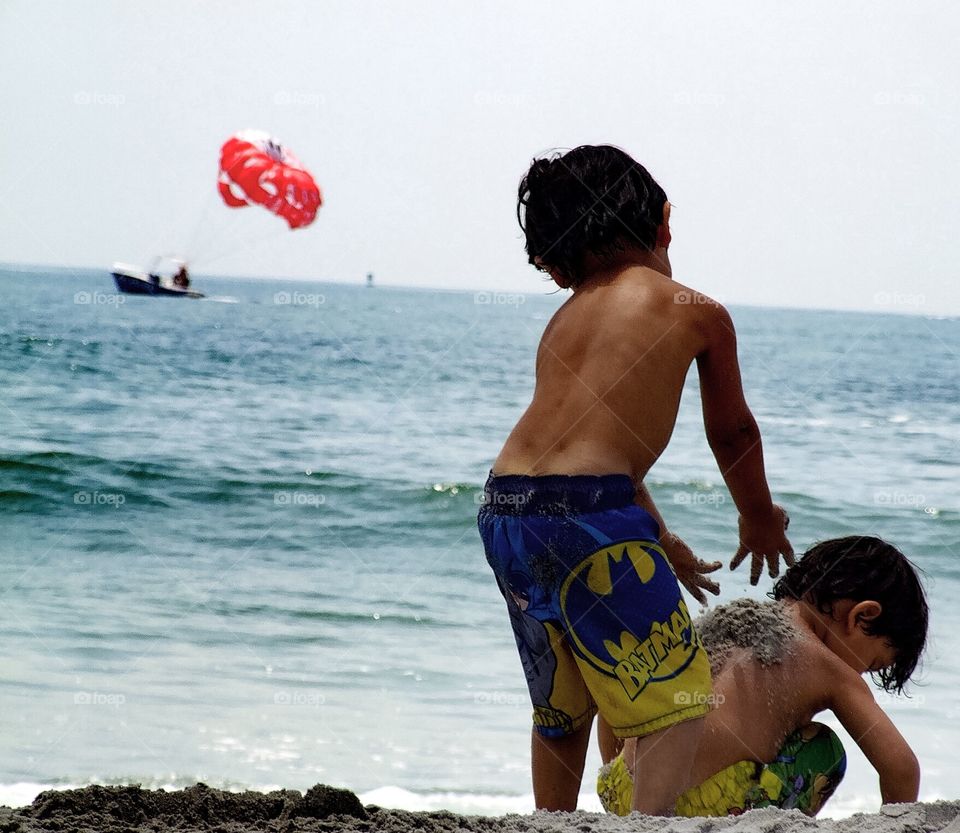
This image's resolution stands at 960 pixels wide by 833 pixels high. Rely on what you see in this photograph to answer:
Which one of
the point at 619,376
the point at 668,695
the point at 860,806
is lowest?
the point at 860,806

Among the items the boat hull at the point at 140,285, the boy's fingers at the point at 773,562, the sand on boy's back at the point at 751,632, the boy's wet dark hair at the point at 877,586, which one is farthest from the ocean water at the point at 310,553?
the boat hull at the point at 140,285

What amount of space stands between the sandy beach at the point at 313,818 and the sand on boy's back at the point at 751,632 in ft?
1.24

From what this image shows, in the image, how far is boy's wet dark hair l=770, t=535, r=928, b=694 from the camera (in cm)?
232

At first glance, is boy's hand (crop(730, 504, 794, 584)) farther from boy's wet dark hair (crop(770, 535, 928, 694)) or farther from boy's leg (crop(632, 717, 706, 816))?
boy's leg (crop(632, 717, 706, 816))

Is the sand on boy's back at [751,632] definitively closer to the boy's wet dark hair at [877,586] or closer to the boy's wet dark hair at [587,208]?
the boy's wet dark hair at [877,586]

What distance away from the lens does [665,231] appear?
2.22 meters

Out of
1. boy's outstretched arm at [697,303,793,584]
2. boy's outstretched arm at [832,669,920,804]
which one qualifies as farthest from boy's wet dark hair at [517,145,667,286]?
boy's outstretched arm at [832,669,920,804]

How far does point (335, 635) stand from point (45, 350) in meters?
11.9

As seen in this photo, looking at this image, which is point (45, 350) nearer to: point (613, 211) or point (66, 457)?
point (66, 457)

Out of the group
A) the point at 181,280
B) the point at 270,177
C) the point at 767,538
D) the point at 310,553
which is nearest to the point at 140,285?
the point at 181,280

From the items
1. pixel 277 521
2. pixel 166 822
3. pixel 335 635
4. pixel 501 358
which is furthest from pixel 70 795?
pixel 501 358

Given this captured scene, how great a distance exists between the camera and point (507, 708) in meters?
4.40

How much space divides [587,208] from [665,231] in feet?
0.58

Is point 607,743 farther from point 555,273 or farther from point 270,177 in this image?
point 270,177
